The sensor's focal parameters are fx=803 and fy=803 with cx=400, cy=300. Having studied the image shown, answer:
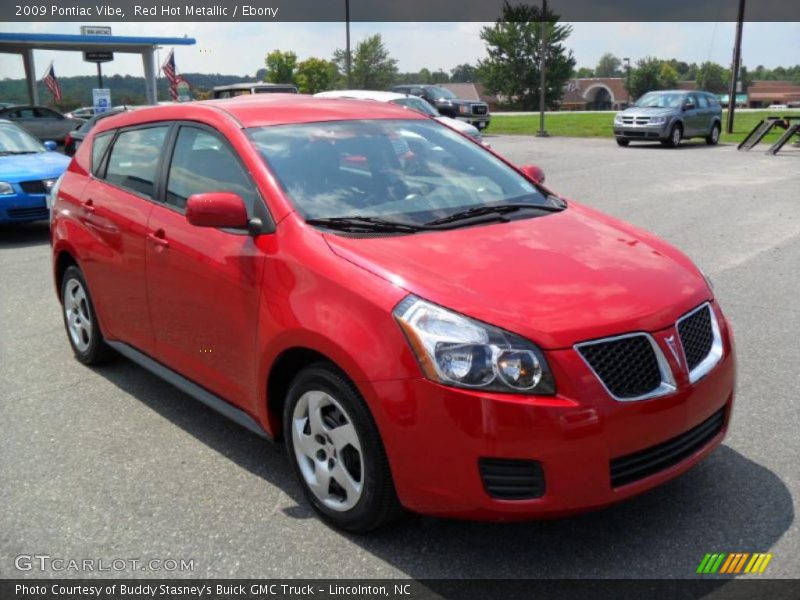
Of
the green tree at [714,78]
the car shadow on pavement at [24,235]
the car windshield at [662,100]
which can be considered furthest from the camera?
the green tree at [714,78]

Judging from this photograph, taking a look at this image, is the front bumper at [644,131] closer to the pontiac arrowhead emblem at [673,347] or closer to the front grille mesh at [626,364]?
the pontiac arrowhead emblem at [673,347]

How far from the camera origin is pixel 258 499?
3666mm

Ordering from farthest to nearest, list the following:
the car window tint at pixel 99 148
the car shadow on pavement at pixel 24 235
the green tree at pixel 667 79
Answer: the green tree at pixel 667 79 < the car shadow on pavement at pixel 24 235 < the car window tint at pixel 99 148

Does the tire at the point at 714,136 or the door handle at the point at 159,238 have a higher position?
the door handle at the point at 159,238

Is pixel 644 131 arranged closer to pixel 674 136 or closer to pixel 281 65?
pixel 674 136

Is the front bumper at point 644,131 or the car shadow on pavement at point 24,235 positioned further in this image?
the front bumper at point 644,131

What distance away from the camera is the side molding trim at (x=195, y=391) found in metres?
3.79

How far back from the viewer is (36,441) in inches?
171

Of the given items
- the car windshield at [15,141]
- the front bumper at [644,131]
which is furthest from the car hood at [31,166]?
the front bumper at [644,131]

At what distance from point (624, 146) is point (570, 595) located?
78.6 feet

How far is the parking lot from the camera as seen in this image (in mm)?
3137

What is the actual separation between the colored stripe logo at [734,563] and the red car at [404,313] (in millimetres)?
365

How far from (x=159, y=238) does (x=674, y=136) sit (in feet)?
74.6

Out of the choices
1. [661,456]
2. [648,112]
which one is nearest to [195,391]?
[661,456]
